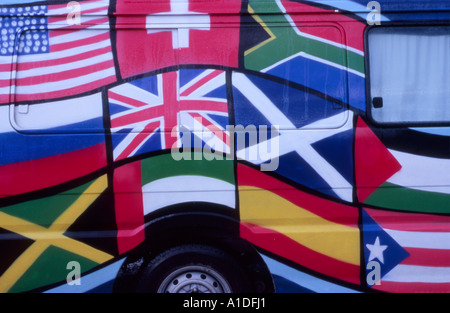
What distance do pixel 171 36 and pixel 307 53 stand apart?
1.00 meters

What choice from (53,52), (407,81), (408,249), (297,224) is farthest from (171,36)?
(408,249)

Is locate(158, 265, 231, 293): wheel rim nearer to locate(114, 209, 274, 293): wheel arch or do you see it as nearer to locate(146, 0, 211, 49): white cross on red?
locate(114, 209, 274, 293): wheel arch

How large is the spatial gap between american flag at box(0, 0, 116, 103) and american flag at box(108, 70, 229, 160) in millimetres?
220

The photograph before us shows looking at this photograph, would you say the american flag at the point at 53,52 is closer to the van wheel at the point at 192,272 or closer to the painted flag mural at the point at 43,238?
the painted flag mural at the point at 43,238

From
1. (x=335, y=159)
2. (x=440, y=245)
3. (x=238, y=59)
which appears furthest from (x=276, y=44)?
(x=440, y=245)

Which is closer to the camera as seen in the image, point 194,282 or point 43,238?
point 43,238

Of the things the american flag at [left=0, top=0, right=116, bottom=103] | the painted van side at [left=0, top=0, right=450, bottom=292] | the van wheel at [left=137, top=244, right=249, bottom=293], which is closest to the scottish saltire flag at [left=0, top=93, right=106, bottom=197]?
the painted van side at [left=0, top=0, right=450, bottom=292]

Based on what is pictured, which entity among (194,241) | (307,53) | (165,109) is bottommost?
(194,241)

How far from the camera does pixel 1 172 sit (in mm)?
3463

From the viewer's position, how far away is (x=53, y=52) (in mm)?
3533

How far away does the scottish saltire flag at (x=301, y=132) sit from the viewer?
3.54m

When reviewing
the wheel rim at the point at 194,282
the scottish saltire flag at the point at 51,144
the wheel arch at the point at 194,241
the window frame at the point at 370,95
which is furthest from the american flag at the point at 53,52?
the window frame at the point at 370,95

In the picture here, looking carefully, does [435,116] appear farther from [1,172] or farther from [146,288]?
[1,172]

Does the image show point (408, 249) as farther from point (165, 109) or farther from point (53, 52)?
point (53, 52)
